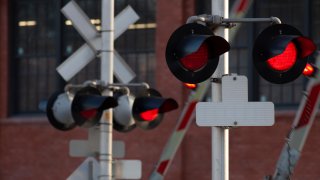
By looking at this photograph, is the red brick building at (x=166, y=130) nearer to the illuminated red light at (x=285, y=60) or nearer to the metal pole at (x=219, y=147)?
the metal pole at (x=219, y=147)

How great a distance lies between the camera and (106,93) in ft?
48.3

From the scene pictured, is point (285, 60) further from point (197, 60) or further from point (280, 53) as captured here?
point (197, 60)

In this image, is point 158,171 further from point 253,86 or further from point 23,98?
point 23,98

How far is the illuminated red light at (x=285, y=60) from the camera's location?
920 cm

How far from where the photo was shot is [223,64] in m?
9.78

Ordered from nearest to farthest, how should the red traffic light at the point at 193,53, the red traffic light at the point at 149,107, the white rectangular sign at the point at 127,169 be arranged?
the red traffic light at the point at 193,53, the red traffic light at the point at 149,107, the white rectangular sign at the point at 127,169

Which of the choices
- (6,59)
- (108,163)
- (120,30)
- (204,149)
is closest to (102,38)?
(120,30)

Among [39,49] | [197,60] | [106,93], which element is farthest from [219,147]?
[39,49]

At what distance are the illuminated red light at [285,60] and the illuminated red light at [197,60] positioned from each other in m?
0.55

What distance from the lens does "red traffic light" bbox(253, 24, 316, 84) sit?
9.16 metres

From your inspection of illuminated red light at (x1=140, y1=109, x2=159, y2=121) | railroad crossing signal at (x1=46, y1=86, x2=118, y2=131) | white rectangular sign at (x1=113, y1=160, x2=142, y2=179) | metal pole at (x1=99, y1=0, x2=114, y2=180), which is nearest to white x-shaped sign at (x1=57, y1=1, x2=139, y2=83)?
metal pole at (x1=99, y1=0, x2=114, y2=180)

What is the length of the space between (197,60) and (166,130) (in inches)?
492

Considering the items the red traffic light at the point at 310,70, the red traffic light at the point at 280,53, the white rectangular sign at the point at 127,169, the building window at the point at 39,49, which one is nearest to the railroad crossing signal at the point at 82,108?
the white rectangular sign at the point at 127,169

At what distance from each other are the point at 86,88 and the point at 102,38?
0.73m
